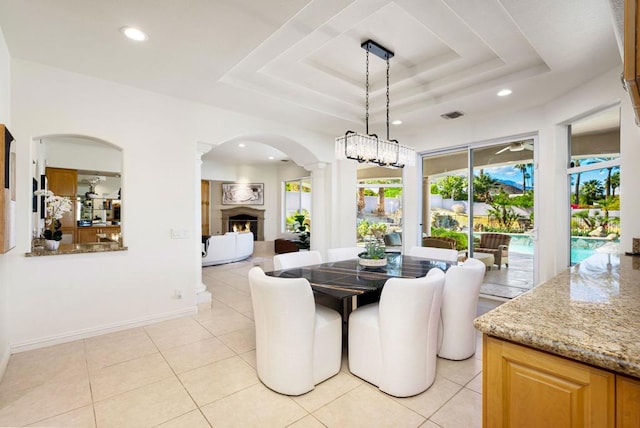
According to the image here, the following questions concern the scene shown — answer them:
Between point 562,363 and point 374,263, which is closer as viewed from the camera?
point 562,363

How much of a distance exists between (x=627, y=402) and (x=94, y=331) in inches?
153

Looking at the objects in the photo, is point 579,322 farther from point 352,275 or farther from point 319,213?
point 319,213

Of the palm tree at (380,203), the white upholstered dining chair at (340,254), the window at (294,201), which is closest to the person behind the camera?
the white upholstered dining chair at (340,254)

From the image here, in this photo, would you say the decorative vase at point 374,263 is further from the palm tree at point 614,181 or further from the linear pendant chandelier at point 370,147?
the palm tree at point 614,181

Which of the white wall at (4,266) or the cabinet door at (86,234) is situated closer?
the white wall at (4,266)

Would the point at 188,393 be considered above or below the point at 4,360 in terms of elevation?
below

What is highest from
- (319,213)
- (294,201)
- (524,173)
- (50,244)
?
(524,173)

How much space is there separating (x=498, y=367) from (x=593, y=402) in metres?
0.24

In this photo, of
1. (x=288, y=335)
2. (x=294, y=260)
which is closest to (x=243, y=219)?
(x=294, y=260)

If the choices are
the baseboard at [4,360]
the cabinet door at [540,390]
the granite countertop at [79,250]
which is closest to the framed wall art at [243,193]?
the granite countertop at [79,250]

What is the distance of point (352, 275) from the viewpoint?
268 centimetres

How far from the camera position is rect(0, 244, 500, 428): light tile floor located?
186 centimetres

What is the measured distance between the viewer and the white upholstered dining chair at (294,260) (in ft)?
10.2

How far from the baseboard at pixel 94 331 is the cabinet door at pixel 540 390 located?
3.44m
